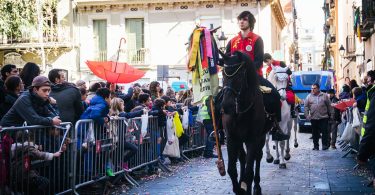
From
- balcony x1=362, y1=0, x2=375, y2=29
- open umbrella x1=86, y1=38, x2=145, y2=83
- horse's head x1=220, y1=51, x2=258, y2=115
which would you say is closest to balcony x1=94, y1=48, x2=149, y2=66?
balcony x1=362, y1=0, x2=375, y2=29

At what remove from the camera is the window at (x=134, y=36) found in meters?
39.6

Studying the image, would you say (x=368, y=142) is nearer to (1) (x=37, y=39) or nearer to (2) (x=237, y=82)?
(2) (x=237, y=82)

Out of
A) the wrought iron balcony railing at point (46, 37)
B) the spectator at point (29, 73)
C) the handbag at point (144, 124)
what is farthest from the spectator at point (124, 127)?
the wrought iron balcony railing at point (46, 37)

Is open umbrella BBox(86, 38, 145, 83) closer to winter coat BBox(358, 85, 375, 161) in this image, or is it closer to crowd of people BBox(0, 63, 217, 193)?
crowd of people BBox(0, 63, 217, 193)

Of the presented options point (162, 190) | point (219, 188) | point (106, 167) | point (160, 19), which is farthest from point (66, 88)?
point (160, 19)

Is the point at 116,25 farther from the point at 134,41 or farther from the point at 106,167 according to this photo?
the point at 106,167

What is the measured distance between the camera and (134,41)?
39.7 meters

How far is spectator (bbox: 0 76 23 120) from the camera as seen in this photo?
339 inches

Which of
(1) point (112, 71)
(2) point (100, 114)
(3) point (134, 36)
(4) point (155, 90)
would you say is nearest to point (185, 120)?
(4) point (155, 90)

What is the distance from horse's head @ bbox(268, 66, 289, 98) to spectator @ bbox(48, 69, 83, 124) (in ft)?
16.1

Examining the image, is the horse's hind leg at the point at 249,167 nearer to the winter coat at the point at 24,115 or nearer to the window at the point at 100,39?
the winter coat at the point at 24,115

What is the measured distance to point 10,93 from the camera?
8727mm

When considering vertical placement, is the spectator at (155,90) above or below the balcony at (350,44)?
below

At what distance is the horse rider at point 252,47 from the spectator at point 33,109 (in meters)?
2.97
